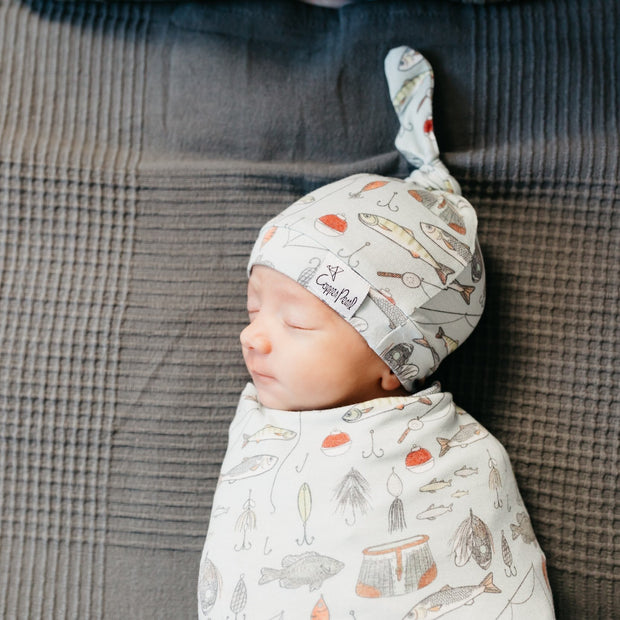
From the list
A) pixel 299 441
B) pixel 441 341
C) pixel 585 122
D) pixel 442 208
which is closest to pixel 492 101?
pixel 585 122

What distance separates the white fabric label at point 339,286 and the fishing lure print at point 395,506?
8.9 inches

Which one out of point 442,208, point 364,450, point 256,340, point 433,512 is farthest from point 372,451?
point 442,208

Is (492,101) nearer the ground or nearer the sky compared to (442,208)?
nearer the sky

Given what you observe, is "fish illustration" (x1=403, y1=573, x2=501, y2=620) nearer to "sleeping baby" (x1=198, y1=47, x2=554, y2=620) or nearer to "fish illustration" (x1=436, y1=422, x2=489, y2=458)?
"sleeping baby" (x1=198, y1=47, x2=554, y2=620)

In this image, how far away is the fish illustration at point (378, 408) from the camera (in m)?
0.96

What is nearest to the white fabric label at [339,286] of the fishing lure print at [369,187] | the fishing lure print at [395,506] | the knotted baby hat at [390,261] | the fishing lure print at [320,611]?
the knotted baby hat at [390,261]

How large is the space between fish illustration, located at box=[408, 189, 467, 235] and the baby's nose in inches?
11.6

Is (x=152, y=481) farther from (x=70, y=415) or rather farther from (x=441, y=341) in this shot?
(x=441, y=341)

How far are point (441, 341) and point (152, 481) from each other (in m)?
0.52

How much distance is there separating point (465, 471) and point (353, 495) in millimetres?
162

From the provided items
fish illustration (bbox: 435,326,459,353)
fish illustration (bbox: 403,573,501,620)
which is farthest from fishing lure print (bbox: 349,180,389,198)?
fish illustration (bbox: 403,573,501,620)

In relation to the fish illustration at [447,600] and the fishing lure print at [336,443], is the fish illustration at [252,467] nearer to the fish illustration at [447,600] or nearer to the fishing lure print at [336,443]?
the fishing lure print at [336,443]

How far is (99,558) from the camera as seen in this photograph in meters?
1.14

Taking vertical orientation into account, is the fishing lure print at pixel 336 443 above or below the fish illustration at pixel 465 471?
above
